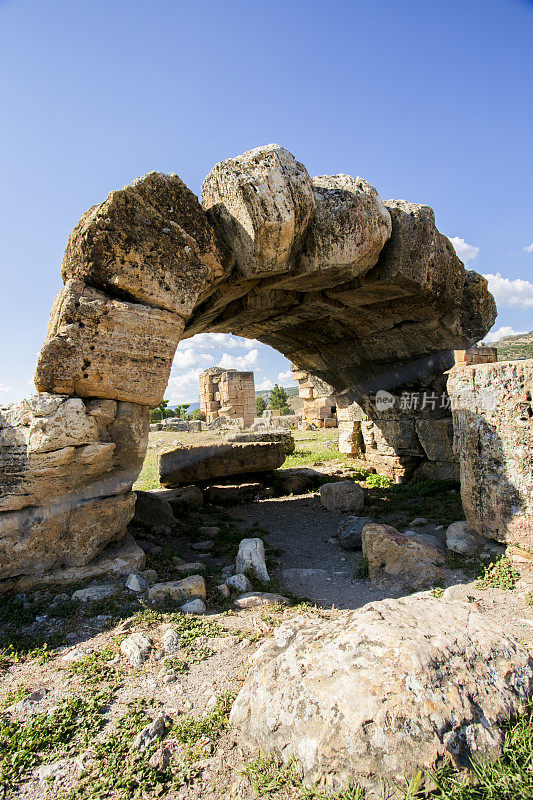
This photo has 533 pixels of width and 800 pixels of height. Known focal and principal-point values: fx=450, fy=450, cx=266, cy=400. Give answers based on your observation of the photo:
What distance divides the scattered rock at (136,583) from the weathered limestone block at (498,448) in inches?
124

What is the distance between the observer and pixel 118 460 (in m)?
4.48

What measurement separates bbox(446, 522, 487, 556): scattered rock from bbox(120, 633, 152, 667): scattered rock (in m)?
3.00

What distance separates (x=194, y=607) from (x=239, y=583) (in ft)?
1.84

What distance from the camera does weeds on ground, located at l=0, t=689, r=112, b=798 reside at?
2.08 metres

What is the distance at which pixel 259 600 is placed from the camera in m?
3.62

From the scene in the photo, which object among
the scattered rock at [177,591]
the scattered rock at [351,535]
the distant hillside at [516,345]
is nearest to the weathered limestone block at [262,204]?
the scattered rock at [177,591]

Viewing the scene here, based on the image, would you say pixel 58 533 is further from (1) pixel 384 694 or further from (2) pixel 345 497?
(2) pixel 345 497

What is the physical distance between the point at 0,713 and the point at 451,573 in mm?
3477

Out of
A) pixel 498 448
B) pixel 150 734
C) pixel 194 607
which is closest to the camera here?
pixel 150 734

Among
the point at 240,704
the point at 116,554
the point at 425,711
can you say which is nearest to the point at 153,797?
the point at 240,704

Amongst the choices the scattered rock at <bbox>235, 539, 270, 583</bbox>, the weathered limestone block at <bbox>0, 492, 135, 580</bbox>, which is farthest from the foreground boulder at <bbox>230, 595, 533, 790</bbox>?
the weathered limestone block at <bbox>0, 492, 135, 580</bbox>

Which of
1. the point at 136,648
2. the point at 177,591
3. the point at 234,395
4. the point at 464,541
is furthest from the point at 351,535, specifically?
the point at 234,395

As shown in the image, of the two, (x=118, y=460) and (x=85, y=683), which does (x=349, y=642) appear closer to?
(x=85, y=683)

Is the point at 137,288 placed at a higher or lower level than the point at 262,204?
lower
